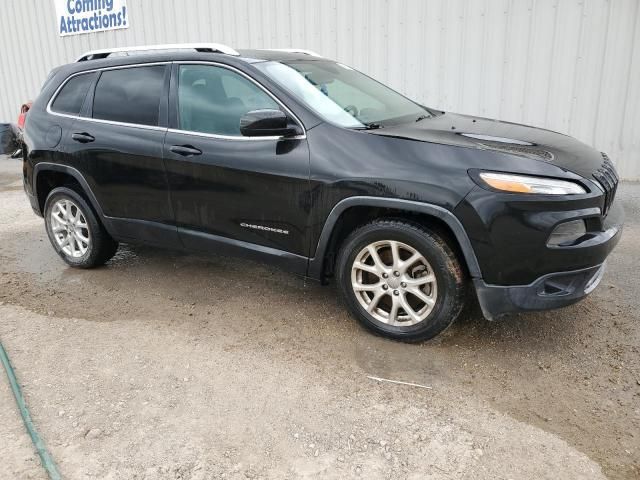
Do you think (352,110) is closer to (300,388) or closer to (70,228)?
(300,388)

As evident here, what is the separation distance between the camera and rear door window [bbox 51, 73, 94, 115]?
457cm

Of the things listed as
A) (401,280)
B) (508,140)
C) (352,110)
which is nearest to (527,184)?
(508,140)

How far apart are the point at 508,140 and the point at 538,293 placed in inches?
37.4

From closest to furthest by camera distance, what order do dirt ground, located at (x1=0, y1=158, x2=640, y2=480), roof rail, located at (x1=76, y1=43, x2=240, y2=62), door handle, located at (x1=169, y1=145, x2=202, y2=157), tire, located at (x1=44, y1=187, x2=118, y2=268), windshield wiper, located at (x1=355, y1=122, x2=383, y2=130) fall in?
dirt ground, located at (x1=0, y1=158, x2=640, y2=480) < windshield wiper, located at (x1=355, y1=122, x2=383, y2=130) < door handle, located at (x1=169, y1=145, x2=202, y2=157) < roof rail, located at (x1=76, y1=43, x2=240, y2=62) < tire, located at (x1=44, y1=187, x2=118, y2=268)

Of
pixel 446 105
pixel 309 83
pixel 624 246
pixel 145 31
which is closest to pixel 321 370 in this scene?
pixel 309 83

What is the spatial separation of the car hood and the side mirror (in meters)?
0.52

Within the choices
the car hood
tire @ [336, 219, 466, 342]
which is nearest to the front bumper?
tire @ [336, 219, 466, 342]

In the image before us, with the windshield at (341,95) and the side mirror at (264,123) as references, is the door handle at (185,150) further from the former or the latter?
the windshield at (341,95)

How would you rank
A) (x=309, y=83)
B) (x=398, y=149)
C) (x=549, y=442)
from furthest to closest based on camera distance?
(x=309, y=83) → (x=398, y=149) → (x=549, y=442)

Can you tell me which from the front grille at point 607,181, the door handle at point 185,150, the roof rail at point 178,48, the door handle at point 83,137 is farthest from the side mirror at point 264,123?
the front grille at point 607,181

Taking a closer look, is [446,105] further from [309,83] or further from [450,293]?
[450,293]

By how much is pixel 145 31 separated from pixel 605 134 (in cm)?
738

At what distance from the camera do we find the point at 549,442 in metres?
2.60

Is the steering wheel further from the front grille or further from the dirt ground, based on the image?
the front grille
